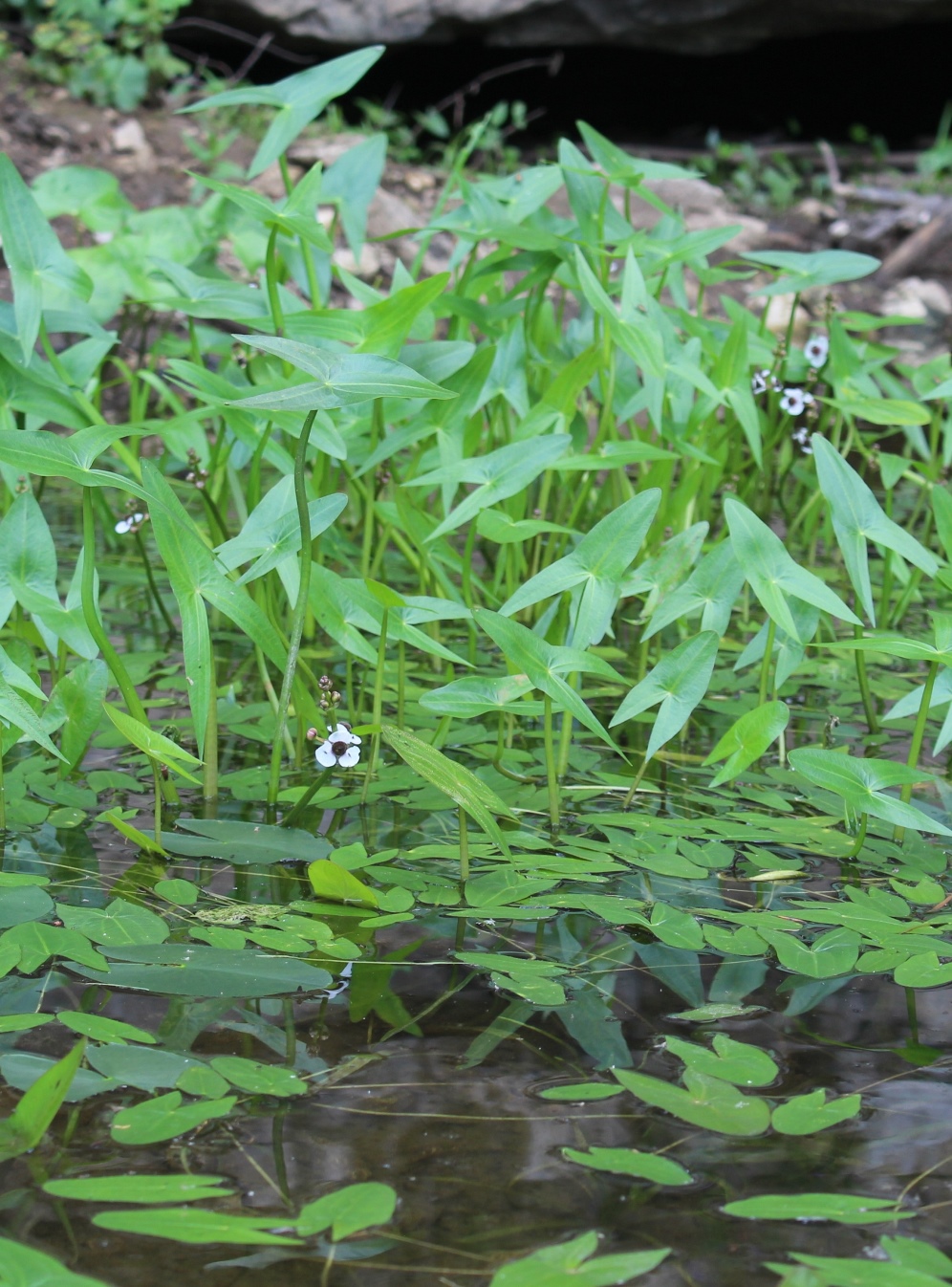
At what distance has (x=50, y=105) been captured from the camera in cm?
360

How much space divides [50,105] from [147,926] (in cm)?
351

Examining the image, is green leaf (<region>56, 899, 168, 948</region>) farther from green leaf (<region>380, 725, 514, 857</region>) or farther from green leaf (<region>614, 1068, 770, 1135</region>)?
green leaf (<region>614, 1068, 770, 1135</region>)

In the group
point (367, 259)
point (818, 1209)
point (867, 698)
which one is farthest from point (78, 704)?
point (367, 259)

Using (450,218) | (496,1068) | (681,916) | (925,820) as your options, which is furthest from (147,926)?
(450,218)

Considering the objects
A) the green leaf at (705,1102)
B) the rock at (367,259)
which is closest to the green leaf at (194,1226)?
the green leaf at (705,1102)

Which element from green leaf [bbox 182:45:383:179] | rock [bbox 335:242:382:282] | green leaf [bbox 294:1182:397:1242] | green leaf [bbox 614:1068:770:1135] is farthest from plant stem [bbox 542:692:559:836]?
rock [bbox 335:242:382:282]

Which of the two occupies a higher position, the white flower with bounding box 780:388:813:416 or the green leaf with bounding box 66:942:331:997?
the white flower with bounding box 780:388:813:416

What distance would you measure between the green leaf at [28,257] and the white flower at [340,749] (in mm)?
499

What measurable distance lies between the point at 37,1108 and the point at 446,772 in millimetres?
350

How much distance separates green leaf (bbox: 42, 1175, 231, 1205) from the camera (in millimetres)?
549

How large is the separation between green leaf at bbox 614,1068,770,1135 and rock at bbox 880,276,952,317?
3.01 meters

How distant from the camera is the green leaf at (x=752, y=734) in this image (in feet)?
3.16

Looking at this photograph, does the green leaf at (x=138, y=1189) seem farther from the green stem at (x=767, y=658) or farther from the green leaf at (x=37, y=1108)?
the green stem at (x=767, y=658)

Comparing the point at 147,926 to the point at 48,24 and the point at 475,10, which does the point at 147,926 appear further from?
the point at 475,10
